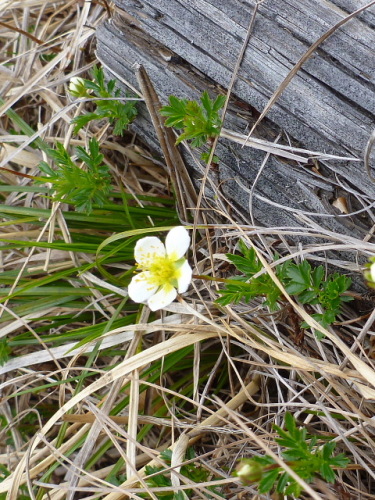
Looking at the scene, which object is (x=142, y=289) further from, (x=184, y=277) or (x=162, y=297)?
(x=184, y=277)

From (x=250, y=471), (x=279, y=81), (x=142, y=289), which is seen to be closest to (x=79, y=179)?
(x=142, y=289)

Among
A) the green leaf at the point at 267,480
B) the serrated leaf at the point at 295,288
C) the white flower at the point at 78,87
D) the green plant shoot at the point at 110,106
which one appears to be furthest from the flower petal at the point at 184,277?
the white flower at the point at 78,87

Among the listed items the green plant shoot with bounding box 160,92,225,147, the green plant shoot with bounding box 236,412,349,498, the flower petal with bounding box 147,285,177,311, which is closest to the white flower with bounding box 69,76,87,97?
Result: the green plant shoot with bounding box 160,92,225,147

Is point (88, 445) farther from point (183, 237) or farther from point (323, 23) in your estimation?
point (323, 23)

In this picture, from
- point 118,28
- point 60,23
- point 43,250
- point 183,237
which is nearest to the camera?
point 183,237

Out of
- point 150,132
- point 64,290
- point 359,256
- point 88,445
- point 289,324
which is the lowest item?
point 88,445

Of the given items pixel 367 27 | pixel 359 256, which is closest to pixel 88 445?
pixel 359 256

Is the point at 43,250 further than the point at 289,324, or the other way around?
the point at 43,250
